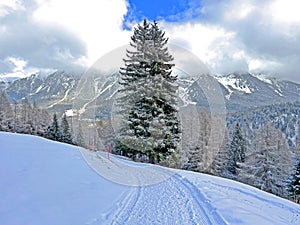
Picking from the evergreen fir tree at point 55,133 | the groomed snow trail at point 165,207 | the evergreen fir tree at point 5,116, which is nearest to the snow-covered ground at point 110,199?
the groomed snow trail at point 165,207

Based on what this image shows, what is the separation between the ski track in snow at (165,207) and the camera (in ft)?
21.3

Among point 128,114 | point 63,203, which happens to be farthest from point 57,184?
point 128,114

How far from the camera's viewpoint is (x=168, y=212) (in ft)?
23.2

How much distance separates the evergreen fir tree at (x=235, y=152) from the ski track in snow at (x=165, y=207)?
31.7 m

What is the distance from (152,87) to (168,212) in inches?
507

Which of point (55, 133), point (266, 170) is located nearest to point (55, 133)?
point (55, 133)

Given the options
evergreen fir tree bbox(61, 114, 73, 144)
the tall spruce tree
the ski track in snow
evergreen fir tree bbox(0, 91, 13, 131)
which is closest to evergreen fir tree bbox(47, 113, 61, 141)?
evergreen fir tree bbox(61, 114, 73, 144)

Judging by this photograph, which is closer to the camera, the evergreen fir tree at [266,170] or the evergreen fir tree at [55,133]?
the evergreen fir tree at [266,170]

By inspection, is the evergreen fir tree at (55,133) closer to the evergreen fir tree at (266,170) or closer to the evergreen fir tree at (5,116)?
the evergreen fir tree at (5,116)

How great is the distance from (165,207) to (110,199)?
1.69 meters

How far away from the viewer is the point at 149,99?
62.5 ft

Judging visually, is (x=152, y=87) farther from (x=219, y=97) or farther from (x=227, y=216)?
(x=227, y=216)

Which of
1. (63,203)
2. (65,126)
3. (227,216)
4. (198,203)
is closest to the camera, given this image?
(227,216)

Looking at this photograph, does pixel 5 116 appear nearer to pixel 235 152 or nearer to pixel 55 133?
pixel 55 133
